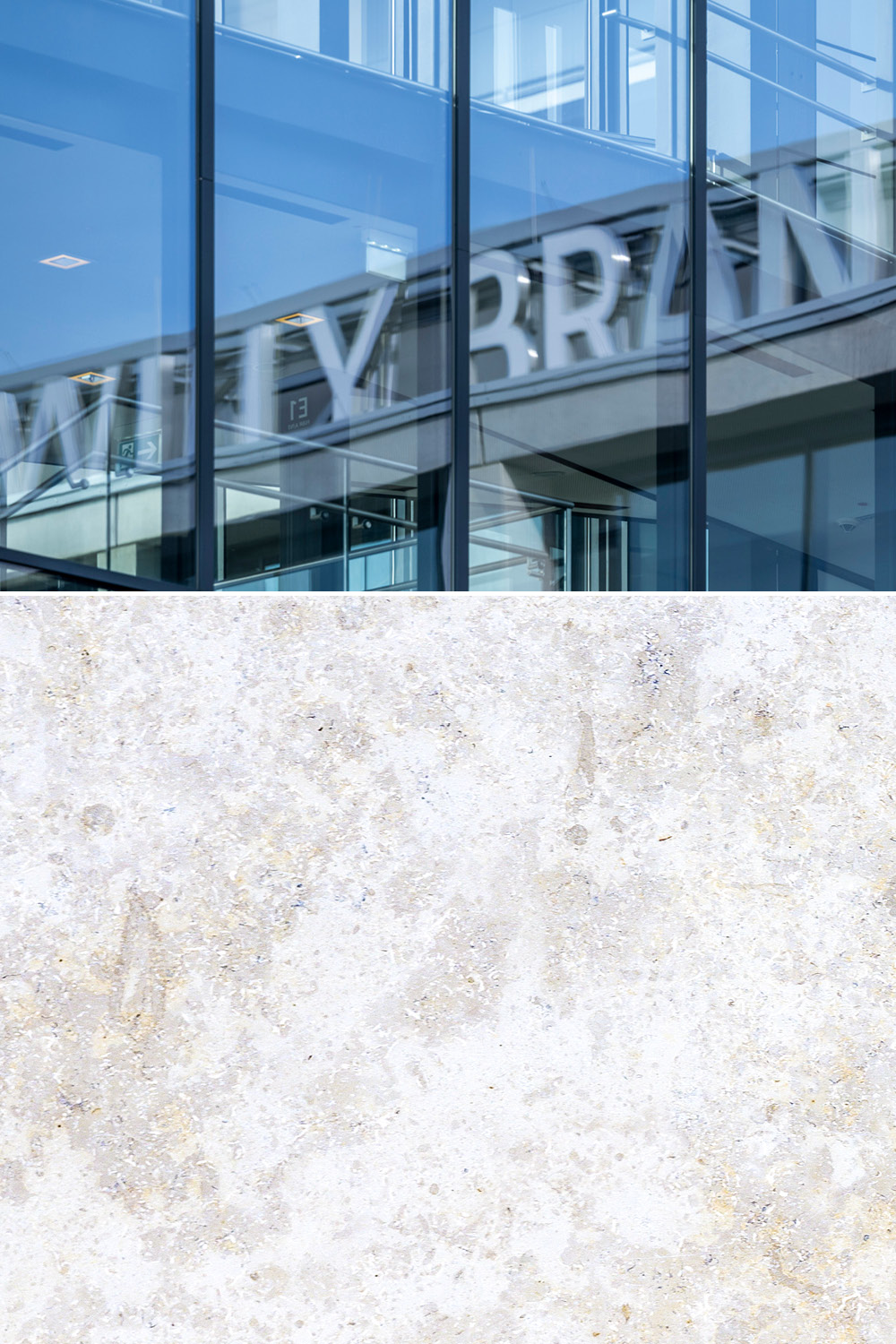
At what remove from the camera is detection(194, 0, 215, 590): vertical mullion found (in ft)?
22.7

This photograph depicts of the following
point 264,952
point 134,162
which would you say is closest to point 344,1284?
point 264,952

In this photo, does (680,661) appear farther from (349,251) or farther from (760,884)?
(349,251)

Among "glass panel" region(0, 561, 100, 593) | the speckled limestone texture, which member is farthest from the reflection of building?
the speckled limestone texture

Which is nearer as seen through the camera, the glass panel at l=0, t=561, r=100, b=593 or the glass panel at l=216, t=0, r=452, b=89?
the glass panel at l=0, t=561, r=100, b=593

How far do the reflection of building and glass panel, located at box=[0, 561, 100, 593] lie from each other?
1 centimetres

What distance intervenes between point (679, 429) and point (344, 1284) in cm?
637

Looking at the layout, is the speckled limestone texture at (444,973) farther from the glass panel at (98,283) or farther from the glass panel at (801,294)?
the glass panel at (801,294)

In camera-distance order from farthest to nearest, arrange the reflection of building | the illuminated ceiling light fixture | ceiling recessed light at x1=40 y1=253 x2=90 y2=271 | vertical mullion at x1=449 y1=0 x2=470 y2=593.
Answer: vertical mullion at x1=449 y1=0 x2=470 y2=593
the illuminated ceiling light fixture
the reflection of building
ceiling recessed light at x1=40 y1=253 x2=90 y2=271

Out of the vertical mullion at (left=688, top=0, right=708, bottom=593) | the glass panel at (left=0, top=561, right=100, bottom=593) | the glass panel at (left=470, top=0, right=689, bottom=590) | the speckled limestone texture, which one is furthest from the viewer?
the vertical mullion at (left=688, top=0, right=708, bottom=593)

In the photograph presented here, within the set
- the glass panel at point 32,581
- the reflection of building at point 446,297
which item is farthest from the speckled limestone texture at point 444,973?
the reflection of building at point 446,297

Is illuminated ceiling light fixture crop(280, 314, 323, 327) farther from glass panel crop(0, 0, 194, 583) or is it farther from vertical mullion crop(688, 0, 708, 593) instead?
vertical mullion crop(688, 0, 708, 593)

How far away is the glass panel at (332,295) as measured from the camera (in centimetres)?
705

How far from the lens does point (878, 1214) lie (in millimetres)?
2578

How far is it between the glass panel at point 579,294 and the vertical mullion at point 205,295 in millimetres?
1513
